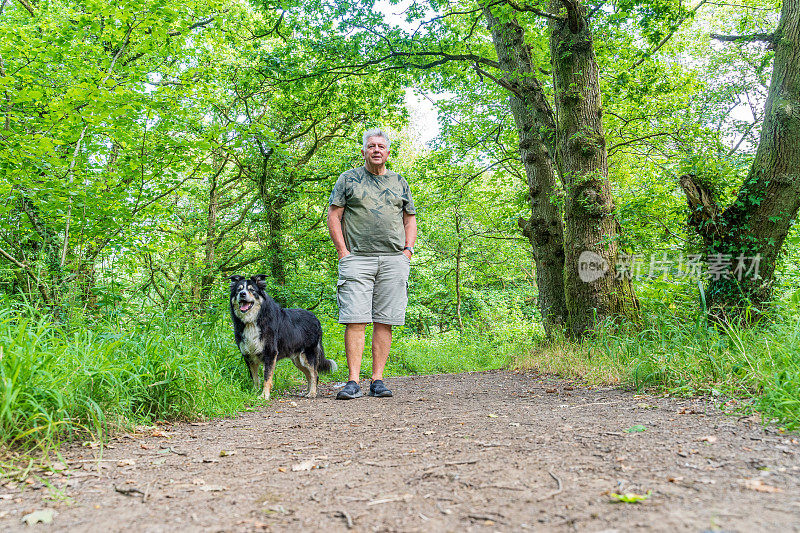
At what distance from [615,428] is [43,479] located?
2762mm

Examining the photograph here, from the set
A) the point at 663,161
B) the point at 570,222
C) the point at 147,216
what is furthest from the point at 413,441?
the point at 663,161

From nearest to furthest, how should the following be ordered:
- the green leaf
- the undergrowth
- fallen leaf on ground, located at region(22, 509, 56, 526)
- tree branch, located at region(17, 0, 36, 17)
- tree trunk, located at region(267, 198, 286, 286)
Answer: fallen leaf on ground, located at region(22, 509, 56, 526) → the undergrowth → the green leaf → tree branch, located at region(17, 0, 36, 17) → tree trunk, located at region(267, 198, 286, 286)

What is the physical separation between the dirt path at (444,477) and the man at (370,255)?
138 centimetres

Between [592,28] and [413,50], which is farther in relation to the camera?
[413,50]

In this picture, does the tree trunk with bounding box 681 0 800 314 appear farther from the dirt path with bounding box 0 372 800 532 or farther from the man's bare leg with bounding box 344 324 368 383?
the man's bare leg with bounding box 344 324 368 383

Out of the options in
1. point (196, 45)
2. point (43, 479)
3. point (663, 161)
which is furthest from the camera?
point (196, 45)

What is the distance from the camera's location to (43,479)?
6.93ft

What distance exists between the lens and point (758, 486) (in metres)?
1.71

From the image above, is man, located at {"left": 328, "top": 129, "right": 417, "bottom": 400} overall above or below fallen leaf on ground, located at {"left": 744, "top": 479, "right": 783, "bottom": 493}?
above

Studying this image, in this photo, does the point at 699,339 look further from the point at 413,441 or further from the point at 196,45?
the point at 196,45

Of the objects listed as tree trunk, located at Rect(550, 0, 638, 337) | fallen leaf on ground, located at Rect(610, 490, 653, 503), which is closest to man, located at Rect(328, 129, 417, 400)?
tree trunk, located at Rect(550, 0, 638, 337)

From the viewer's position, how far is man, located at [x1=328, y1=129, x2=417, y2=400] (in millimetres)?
4625

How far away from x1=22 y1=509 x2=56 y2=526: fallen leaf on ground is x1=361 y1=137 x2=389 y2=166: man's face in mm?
3643

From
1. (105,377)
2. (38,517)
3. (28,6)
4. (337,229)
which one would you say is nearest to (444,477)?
(38,517)
